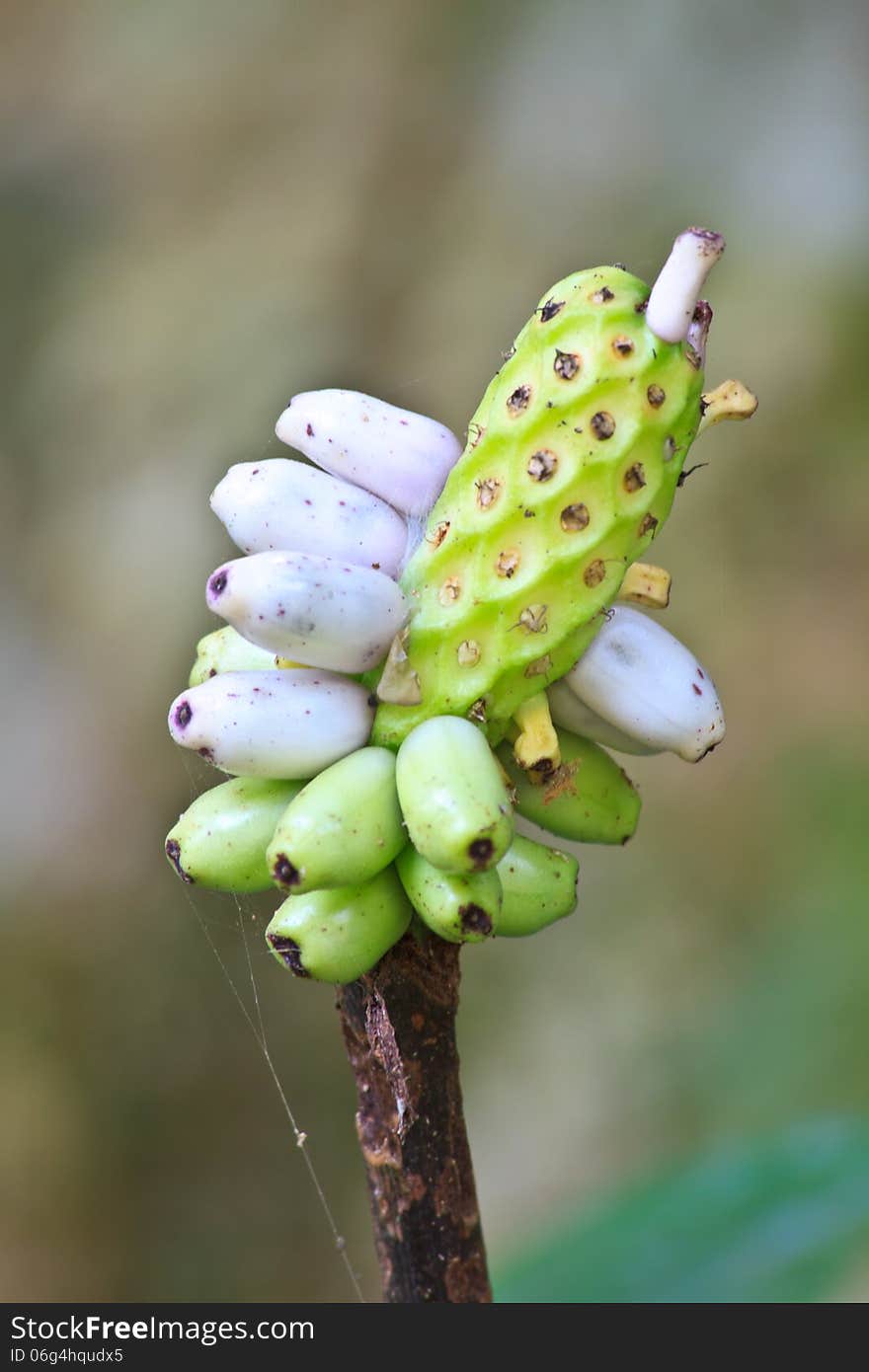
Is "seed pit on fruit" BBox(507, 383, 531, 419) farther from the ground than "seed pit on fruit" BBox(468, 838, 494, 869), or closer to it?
farther from the ground

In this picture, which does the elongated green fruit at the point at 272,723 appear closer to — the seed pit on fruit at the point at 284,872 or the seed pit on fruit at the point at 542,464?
the seed pit on fruit at the point at 284,872

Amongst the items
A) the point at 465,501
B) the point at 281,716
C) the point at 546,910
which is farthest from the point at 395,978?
the point at 465,501

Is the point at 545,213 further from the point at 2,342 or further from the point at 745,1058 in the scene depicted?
the point at 745,1058

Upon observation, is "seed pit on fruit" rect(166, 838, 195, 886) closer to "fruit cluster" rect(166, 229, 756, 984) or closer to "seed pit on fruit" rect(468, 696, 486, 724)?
"fruit cluster" rect(166, 229, 756, 984)

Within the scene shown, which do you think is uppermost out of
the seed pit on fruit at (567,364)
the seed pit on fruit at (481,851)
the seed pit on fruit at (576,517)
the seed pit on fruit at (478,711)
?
the seed pit on fruit at (567,364)

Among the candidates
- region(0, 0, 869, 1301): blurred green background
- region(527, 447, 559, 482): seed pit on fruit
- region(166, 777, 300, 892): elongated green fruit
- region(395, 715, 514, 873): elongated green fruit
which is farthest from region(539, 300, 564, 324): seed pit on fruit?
region(0, 0, 869, 1301): blurred green background

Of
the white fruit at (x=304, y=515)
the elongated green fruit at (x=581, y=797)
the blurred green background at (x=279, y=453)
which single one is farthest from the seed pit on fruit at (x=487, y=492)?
the blurred green background at (x=279, y=453)

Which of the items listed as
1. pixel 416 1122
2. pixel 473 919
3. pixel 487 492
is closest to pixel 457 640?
pixel 487 492

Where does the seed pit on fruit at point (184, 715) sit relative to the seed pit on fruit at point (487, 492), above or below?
below
